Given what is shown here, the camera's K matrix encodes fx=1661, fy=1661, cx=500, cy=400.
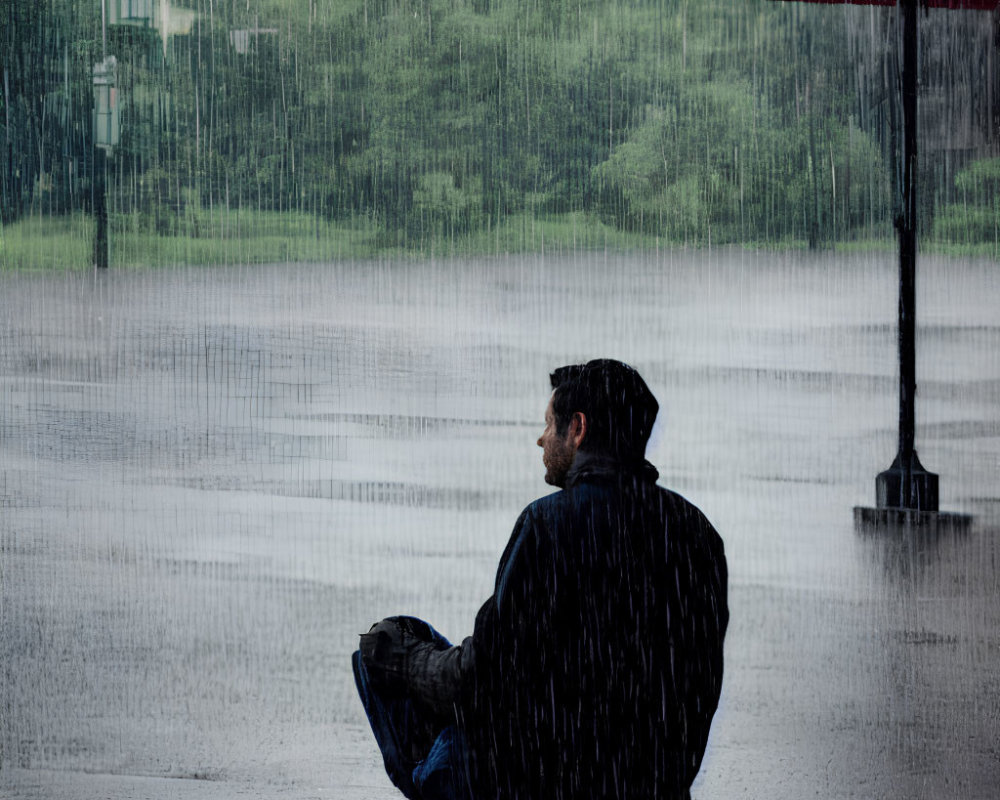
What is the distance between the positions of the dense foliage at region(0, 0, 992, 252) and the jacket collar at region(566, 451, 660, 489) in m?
49.2

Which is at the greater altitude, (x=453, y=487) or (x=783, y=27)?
(x=783, y=27)

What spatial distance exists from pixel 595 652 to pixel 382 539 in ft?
21.4

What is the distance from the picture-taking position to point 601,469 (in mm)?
2926

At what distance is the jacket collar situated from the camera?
9.59ft

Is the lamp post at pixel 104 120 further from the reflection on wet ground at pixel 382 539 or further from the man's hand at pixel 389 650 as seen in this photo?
the man's hand at pixel 389 650

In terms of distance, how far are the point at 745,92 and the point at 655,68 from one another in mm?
5519

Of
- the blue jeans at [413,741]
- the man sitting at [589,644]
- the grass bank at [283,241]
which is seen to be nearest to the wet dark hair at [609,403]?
the man sitting at [589,644]

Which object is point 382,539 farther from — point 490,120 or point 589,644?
point 490,120

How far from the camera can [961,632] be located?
22.8 ft

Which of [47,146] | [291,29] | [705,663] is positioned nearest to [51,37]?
[47,146]

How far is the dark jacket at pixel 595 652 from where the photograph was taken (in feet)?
9.32

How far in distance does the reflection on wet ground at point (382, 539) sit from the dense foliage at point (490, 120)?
107 feet

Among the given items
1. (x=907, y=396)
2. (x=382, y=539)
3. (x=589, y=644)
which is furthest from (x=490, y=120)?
(x=589, y=644)

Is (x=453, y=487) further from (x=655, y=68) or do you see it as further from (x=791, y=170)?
(x=655, y=68)
